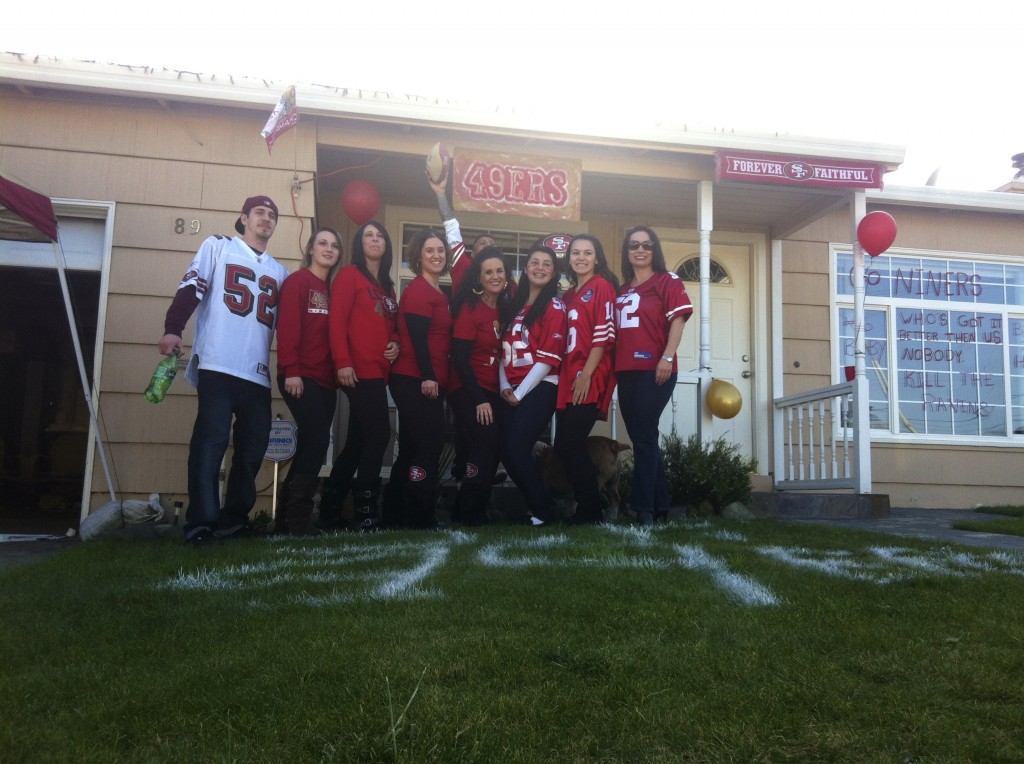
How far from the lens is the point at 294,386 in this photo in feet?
16.5

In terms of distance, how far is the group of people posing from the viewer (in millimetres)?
5246

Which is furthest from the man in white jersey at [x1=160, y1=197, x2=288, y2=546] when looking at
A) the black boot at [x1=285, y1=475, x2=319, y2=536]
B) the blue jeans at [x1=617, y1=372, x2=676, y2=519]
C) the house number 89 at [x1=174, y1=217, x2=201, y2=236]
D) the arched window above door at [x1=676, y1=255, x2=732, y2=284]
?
the arched window above door at [x1=676, y1=255, x2=732, y2=284]

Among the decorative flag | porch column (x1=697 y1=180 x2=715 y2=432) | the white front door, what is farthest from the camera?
the white front door

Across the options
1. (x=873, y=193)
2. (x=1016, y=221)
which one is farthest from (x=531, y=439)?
(x=1016, y=221)

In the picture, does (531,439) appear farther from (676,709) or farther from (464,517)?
(676,709)

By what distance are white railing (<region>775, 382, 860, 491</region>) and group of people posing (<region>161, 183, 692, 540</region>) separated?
2.39 m

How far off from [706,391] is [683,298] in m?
2.17

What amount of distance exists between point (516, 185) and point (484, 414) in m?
2.66

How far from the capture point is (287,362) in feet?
16.5

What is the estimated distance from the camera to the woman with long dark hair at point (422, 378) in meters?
5.33

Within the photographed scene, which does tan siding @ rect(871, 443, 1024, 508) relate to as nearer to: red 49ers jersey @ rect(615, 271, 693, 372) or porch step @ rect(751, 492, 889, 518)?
porch step @ rect(751, 492, 889, 518)

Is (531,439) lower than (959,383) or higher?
lower

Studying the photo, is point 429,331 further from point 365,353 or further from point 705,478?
point 705,478

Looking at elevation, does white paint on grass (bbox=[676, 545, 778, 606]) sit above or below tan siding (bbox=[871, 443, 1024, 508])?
below
